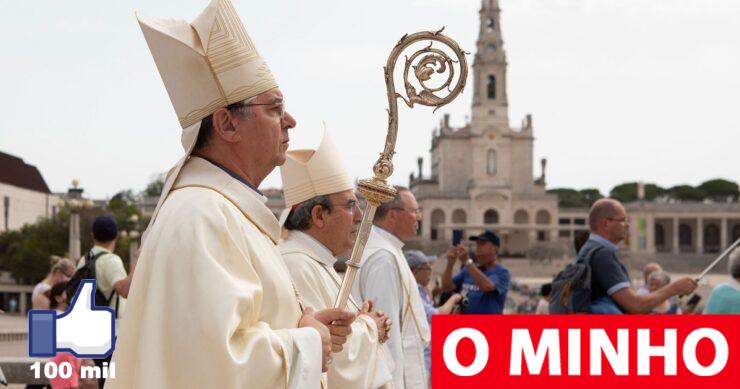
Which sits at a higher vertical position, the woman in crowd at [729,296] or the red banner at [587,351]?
the woman in crowd at [729,296]

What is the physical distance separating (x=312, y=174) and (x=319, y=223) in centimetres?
23

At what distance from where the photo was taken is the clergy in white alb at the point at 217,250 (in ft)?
7.89

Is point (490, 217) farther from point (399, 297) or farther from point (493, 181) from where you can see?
point (399, 297)

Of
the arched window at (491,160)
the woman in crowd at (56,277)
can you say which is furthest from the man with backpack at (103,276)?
the arched window at (491,160)

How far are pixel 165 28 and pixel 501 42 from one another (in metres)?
87.4

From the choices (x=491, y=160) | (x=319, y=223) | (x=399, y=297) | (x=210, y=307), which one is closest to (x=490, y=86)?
(x=491, y=160)

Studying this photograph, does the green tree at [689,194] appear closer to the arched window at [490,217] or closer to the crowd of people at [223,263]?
the arched window at [490,217]

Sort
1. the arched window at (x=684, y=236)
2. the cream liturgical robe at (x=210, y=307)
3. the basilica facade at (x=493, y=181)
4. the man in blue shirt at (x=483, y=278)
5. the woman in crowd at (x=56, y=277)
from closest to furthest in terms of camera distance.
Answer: the cream liturgical robe at (x=210, y=307) < the man in blue shirt at (x=483, y=278) < the woman in crowd at (x=56, y=277) < the basilica facade at (x=493, y=181) < the arched window at (x=684, y=236)

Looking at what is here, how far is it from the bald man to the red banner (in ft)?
0.31

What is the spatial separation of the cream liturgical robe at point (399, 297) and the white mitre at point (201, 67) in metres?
2.42

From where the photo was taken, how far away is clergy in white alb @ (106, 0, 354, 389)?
241 centimetres

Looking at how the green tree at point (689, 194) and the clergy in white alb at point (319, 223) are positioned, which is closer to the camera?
the clergy in white alb at point (319, 223)

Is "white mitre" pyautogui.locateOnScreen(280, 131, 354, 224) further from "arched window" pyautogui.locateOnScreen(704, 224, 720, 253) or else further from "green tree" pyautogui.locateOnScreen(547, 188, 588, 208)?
"green tree" pyautogui.locateOnScreen(547, 188, 588, 208)

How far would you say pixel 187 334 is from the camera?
2.38 metres
